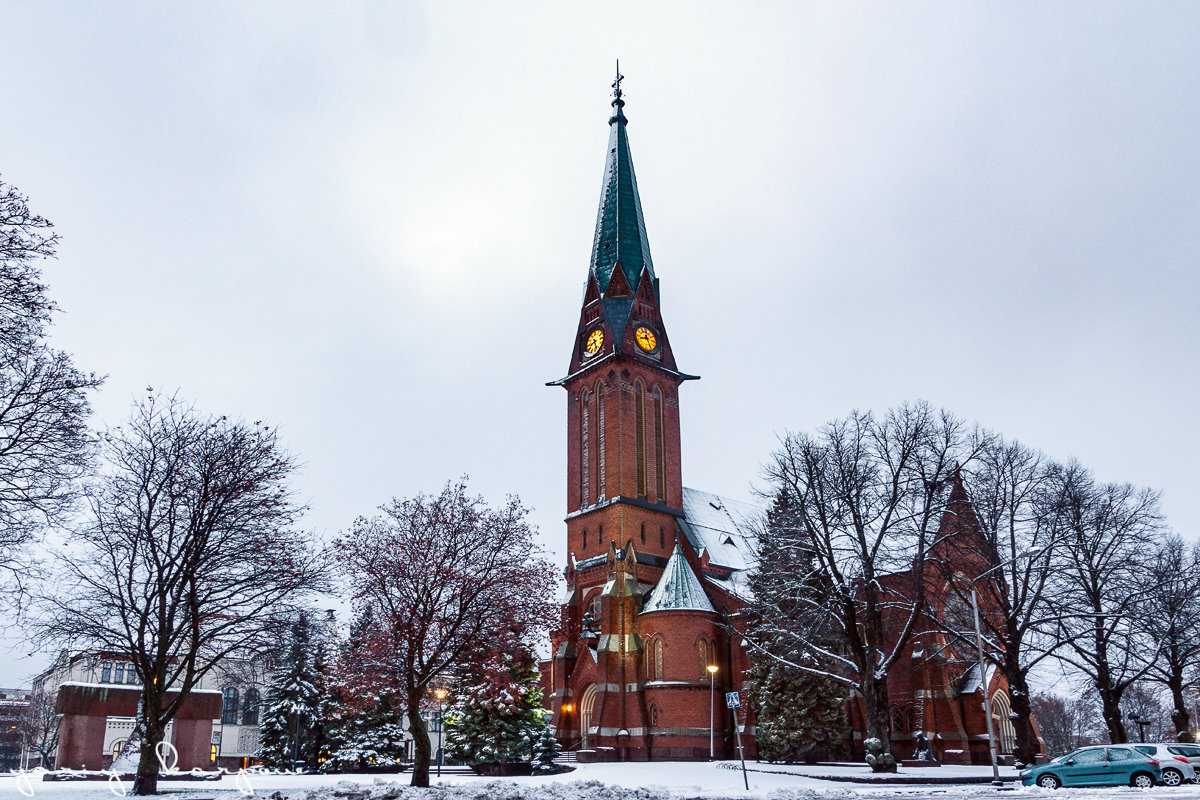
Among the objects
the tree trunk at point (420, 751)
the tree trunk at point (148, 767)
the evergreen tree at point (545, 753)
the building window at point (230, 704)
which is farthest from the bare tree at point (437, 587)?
the building window at point (230, 704)

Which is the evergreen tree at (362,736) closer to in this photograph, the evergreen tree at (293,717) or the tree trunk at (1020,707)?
the evergreen tree at (293,717)

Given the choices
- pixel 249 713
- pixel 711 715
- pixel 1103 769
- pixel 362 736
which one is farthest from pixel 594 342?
pixel 249 713

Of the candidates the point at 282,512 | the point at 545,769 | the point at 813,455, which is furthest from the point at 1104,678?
the point at 282,512

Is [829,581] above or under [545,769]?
above

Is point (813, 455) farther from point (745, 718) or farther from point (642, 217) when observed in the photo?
point (642, 217)

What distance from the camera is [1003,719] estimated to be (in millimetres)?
48875

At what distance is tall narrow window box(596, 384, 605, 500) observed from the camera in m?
57.7

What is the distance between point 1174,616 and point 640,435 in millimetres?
32142

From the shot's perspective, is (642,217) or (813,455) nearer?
(813,455)

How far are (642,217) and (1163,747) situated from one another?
49.7 meters

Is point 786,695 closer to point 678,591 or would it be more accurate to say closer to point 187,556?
point 678,591

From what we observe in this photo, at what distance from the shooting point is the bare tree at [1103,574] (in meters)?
31.7

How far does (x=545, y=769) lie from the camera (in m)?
40.7

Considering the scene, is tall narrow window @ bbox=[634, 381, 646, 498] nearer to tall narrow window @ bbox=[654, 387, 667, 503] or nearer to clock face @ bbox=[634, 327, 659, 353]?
tall narrow window @ bbox=[654, 387, 667, 503]
